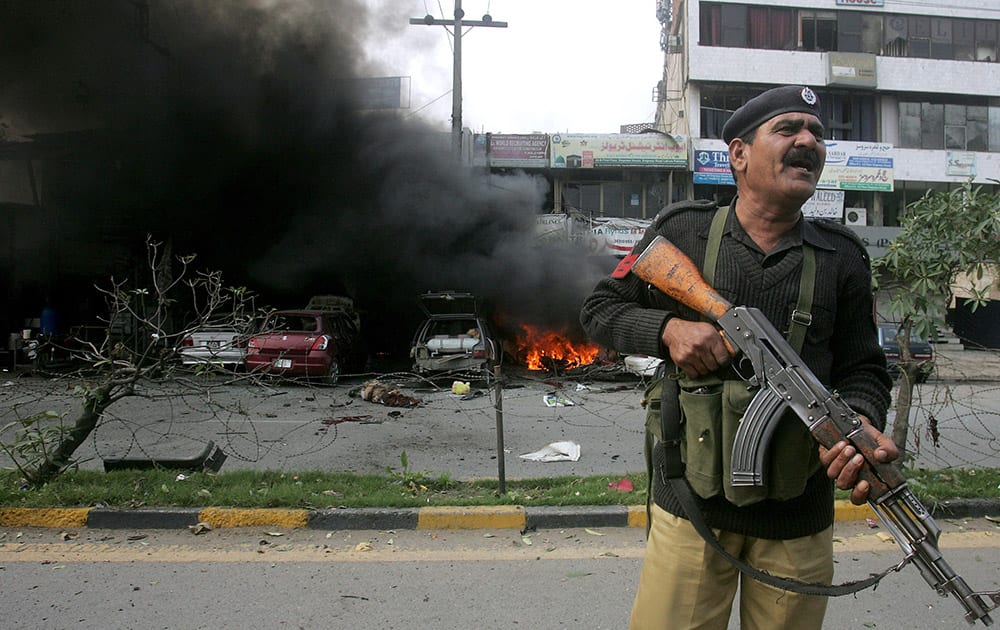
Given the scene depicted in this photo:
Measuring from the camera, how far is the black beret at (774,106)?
1.59 meters

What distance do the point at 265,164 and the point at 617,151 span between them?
10.1m

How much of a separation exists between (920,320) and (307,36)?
14941 mm

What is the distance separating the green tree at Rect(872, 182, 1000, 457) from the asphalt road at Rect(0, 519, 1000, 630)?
4.20 feet

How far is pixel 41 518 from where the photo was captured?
3961 millimetres

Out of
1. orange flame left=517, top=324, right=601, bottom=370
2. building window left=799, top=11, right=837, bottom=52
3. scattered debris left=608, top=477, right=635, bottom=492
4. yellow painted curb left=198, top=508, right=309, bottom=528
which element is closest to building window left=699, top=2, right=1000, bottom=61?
building window left=799, top=11, right=837, bottom=52

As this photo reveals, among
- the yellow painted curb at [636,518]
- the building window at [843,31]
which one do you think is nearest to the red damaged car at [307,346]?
the yellow painted curb at [636,518]

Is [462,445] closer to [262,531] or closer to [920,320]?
[262,531]

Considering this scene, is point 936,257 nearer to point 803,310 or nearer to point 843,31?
point 803,310

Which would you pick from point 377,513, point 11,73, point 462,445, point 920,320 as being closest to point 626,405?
point 462,445

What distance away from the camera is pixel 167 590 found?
3107mm

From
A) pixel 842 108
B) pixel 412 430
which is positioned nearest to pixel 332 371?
pixel 412 430

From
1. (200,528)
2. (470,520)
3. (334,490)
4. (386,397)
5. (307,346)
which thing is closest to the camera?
(200,528)

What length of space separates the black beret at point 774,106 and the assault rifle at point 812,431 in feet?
1.54

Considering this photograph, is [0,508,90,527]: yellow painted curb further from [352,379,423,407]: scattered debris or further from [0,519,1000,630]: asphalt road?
[352,379,423,407]: scattered debris
